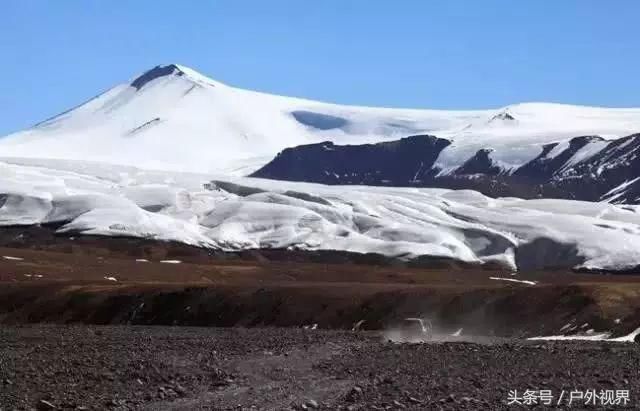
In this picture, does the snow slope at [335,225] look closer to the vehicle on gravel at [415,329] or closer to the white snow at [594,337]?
the vehicle on gravel at [415,329]

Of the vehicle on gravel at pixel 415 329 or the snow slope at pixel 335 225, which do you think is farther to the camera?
the snow slope at pixel 335 225

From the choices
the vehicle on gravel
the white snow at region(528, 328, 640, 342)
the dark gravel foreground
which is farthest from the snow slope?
the dark gravel foreground

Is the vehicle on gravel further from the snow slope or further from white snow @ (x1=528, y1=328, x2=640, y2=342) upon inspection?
the snow slope

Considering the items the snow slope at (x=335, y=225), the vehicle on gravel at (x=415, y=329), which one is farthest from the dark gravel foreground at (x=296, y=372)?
the snow slope at (x=335, y=225)

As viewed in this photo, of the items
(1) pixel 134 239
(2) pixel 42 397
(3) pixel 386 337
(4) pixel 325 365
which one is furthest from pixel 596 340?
(1) pixel 134 239

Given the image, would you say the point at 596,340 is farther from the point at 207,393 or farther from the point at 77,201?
the point at 77,201

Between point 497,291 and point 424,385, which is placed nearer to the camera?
point 424,385

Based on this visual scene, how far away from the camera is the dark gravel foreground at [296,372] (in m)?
29.4

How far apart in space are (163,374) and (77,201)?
148m

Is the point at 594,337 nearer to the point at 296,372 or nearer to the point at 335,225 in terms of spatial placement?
the point at 296,372

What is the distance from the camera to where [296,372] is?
1437 inches

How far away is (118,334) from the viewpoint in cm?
5406

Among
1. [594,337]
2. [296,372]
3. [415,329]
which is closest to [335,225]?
[415,329]

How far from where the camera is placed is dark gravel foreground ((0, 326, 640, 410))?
1159 inches
